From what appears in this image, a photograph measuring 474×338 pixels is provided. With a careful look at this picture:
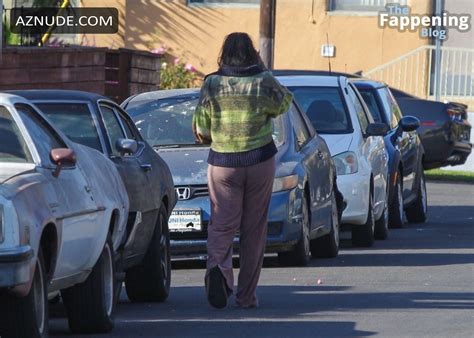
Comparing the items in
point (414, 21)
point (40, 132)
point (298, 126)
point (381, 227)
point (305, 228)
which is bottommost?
point (381, 227)

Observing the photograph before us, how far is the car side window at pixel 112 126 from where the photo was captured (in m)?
10.9

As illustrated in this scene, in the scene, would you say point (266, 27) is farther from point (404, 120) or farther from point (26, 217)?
point (26, 217)

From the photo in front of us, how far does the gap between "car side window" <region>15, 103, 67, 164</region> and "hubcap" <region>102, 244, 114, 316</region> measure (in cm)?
76

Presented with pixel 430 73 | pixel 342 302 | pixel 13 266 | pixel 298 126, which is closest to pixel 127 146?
pixel 342 302

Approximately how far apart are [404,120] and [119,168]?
26.8ft

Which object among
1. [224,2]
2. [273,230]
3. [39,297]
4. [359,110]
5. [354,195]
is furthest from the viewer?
[224,2]

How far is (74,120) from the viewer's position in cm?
1087

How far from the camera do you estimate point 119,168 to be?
10.5 meters

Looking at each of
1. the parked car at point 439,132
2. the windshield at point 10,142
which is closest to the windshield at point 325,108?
the windshield at point 10,142

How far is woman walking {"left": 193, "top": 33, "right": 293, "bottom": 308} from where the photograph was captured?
1025cm

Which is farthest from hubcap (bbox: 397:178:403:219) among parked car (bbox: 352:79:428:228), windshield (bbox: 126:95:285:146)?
windshield (bbox: 126:95:285:146)

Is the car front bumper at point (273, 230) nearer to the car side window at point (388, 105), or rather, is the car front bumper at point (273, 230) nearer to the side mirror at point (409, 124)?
the side mirror at point (409, 124)

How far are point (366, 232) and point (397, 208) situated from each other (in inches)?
A: 107

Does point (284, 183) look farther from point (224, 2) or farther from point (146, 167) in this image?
point (224, 2)
